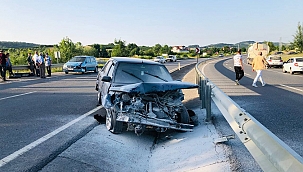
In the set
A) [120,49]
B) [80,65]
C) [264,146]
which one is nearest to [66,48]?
[120,49]

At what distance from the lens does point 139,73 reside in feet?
25.0

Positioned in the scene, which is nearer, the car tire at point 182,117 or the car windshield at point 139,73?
the car tire at point 182,117

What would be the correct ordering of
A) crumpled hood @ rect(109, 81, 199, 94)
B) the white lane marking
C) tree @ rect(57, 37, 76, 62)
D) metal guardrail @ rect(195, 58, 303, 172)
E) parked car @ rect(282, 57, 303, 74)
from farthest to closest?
1. tree @ rect(57, 37, 76, 62)
2. parked car @ rect(282, 57, 303, 74)
3. crumpled hood @ rect(109, 81, 199, 94)
4. the white lane marking
5. metal guardrail @ rect(195, 58, 303, 172)

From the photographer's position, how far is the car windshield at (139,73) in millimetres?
7355

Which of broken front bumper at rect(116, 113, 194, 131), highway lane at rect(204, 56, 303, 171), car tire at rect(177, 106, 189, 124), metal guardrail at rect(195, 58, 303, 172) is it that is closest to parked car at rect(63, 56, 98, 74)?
highway lane at rect(204, 56, 303, 171)

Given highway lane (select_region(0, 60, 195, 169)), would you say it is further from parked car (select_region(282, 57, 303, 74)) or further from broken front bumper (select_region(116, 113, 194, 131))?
parked car (select_region(282, 57, 303, 74))

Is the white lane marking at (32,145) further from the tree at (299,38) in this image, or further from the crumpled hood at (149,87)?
the tree at (299,38)

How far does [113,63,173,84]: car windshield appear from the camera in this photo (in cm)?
736

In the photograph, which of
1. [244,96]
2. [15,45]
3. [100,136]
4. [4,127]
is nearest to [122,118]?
[100,136]

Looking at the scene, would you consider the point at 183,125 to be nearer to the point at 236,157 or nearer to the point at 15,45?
the point at 236,157

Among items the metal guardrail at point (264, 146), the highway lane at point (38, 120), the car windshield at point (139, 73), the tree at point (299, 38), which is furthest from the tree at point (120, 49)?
the metal guardrail at point (264, 146)

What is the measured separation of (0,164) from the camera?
169 inches

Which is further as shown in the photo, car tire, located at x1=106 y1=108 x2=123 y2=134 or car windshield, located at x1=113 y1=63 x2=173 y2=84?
car windshield, located at x1=113 y1=63 x2=173 y2=84

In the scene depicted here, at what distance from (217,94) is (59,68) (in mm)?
28798
